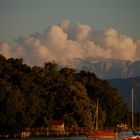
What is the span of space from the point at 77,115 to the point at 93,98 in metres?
33.8

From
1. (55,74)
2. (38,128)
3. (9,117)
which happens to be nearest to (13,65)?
(55,74)

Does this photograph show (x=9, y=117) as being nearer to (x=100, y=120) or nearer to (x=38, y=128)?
(x=38, y=128)

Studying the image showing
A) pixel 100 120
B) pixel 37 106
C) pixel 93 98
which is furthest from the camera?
pixel 93 98

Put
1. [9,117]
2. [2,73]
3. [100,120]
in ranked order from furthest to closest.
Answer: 1. [100,120]
2. [2,73]
3. [9,117]

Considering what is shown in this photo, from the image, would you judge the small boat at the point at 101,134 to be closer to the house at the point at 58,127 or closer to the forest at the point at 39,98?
the forest at the point at 39,98

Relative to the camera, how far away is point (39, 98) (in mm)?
145750

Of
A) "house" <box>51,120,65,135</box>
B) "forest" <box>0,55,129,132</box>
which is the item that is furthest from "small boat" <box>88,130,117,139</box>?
"house" <box>51,120,65,135</box>

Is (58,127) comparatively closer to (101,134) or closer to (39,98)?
(39,98)

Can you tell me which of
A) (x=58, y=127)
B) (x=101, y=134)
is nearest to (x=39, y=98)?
(x=58, y=127)

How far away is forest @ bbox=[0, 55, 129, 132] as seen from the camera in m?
130

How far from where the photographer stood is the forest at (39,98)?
130 meters

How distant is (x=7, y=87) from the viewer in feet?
436

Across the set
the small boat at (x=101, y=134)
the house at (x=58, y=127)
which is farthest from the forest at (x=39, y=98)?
the small boat at (x=101, y=134)

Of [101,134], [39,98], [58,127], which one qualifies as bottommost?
[101,134]
